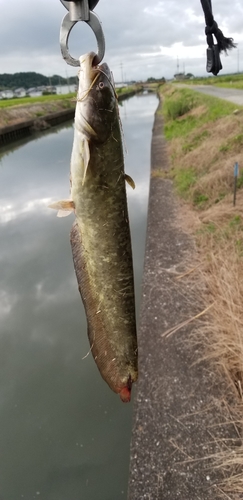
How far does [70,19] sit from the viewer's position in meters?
1.22

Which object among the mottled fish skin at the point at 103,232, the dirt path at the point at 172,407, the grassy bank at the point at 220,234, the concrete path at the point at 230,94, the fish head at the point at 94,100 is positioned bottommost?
the dirt path at the point at 172,407

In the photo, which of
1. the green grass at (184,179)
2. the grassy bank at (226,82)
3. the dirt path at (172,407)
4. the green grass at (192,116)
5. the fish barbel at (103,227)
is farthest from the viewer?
the grassy bank at (226,82)

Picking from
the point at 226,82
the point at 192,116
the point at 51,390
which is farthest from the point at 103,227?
the point at 226,82

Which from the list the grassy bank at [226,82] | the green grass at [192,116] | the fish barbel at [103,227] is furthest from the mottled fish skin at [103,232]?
the grassy bank at [226,82]

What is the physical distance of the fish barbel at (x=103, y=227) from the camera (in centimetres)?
133

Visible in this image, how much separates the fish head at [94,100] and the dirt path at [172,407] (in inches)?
113

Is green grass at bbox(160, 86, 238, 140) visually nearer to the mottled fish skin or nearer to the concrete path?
the concrete path

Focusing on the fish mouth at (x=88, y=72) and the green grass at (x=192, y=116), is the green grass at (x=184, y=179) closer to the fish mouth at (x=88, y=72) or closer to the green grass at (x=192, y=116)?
the green grass at (x=192, y=116)

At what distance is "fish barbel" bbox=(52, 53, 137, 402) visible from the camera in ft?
4.37

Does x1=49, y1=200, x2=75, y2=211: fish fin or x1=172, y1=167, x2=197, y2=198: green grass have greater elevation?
x1=49, y1=200, x2=75, y2=211: fish fin

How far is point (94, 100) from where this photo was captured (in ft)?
4.37

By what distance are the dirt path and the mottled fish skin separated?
197 cm

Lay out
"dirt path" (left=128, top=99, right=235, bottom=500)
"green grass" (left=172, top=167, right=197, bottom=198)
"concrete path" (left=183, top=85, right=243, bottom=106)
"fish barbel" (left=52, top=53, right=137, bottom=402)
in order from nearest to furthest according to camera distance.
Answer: "fish barbel" (left=52, top=53, right=137, bottom=402), "dirt path" (left=128, top=99, right=235, bottom=500), "green grass" (left=172, top=167, right=197, bottom=198), "concrete path" (left=183, top=85, right=243, bottom=106)

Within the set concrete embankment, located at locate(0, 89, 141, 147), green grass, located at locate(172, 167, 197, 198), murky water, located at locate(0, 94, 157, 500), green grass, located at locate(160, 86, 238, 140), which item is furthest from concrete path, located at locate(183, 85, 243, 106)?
murky water, located at locate(0, 94, 157, 500)
